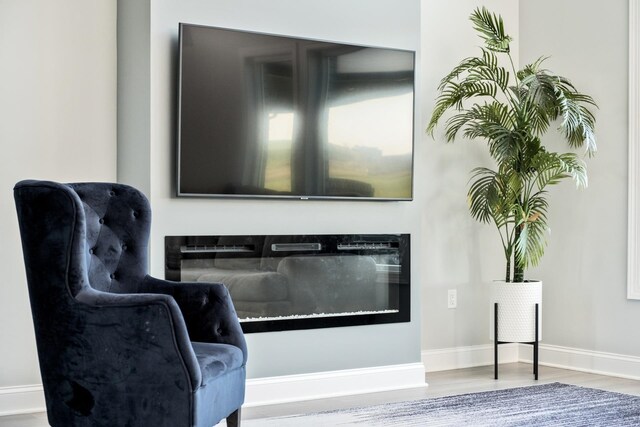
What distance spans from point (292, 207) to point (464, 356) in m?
1.82

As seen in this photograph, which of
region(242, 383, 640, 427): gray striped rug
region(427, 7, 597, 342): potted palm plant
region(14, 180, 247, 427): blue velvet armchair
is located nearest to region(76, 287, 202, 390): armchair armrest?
region(14, 180, 247, 427): blue velvet armchair

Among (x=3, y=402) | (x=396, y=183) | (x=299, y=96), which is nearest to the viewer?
(x=3, y=402)

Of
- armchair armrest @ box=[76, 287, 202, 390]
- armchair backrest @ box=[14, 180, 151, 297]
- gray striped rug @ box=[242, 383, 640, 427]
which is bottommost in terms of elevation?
gray striped rug @ box=[242, 383, 640, 427]

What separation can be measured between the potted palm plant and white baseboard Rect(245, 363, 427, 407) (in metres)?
0.75

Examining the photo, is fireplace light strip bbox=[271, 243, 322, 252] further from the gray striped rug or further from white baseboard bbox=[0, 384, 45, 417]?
white baseboard bbox=[0, 384, 45, 417]

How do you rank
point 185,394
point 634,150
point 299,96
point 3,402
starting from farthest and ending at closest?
point 634,150 < point 299,96 < point 3,402 < point 185,394

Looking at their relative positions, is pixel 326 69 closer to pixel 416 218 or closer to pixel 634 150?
pixel 416 218

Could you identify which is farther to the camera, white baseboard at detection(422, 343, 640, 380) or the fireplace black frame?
white baseboard at detection(422, 343, 640, 380)

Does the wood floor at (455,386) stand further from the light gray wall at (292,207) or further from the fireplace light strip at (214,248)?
the fireplace light strip at (214,248)

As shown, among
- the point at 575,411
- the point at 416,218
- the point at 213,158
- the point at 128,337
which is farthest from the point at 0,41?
the point at 575,411

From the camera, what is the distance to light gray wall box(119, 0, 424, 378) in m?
4.15

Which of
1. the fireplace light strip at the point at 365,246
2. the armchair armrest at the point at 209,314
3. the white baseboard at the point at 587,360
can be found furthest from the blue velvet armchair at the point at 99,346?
the white baseboard at the point at 587,360

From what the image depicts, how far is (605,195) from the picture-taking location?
5.37 metres

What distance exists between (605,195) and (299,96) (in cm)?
214
